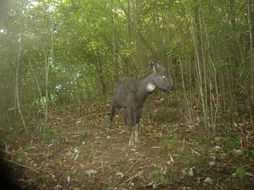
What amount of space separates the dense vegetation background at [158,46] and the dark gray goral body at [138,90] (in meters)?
0.67

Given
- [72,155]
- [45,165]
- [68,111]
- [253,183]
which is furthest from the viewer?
[68,111]

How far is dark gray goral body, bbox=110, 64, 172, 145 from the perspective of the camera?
7.16 meters

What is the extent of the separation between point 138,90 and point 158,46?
7.65ft

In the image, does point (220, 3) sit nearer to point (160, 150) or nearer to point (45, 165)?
point (160, 150)

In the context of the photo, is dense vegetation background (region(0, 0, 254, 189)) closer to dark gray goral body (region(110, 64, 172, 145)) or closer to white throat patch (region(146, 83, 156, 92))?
dark gray goral body (region(110, 64, 172, 145))

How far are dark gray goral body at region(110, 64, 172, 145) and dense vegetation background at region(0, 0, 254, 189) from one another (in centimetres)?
67

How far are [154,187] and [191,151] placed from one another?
134 cm

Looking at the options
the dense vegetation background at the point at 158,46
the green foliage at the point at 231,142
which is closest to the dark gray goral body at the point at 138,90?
the dense vegetation background at the point at 158,46

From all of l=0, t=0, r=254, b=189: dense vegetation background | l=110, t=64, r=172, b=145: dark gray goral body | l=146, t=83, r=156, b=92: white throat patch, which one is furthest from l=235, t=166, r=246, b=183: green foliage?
l=146, t=83, r=156, b=92: white throat patch

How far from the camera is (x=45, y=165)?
6.36 m

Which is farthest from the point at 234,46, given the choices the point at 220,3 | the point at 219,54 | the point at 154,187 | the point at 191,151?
the point at 154,187

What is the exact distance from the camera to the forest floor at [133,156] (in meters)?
5.53

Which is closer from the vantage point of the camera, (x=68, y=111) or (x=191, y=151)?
(x=191, y=151)

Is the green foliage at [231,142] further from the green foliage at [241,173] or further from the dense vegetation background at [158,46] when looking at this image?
the green foliage at [241,173]
